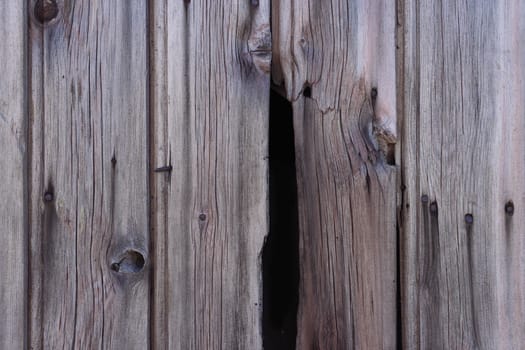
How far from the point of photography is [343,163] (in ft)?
3.61

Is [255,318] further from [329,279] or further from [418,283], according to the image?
[418,283]

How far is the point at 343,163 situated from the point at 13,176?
66cm

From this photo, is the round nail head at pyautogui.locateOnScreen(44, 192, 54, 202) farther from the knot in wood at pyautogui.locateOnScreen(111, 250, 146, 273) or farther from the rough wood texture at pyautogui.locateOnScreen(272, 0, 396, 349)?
the rough wood texture at pyautogui.locateOnScreen(272, 0, 396, 349)

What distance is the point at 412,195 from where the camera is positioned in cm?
111

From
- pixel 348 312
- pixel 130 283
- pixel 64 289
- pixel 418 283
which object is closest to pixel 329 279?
pixel 348 312

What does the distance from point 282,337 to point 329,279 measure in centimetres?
19

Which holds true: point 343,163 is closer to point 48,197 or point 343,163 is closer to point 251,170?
point 251,170

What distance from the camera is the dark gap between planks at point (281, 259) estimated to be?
1181 millimetres

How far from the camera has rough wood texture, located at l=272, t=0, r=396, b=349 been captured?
1096 mm

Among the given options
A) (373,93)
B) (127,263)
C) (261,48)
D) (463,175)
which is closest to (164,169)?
(127,263)

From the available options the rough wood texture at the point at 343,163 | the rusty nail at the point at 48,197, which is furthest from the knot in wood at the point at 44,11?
the rough wood texture at the point at 343,163

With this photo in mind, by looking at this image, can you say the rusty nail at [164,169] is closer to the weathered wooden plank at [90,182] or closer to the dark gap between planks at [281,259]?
the weathered wooden plank at [90,182]

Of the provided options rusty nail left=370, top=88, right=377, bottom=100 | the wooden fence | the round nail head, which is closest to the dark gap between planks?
the wooden fence

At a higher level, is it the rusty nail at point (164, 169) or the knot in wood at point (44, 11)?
the knot in wood at point (44, 11)
